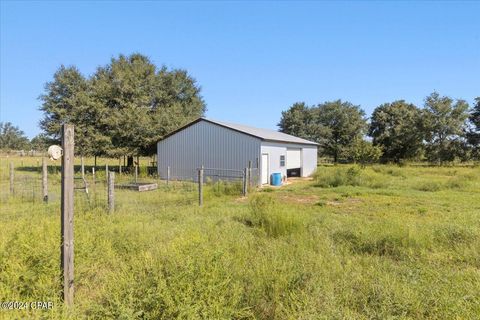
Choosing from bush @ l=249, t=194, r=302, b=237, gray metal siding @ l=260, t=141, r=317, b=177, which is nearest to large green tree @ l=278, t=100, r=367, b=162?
gray metal siding @ l=260, t=141, r=317, b=177

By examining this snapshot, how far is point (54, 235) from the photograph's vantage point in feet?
13.4

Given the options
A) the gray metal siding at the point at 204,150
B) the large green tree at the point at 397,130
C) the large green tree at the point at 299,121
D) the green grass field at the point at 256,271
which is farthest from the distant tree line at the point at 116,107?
the large green tree at the point at 397,130

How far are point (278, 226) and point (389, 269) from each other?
2.17 m

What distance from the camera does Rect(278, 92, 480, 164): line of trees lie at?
127ft

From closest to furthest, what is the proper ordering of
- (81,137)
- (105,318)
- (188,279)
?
1. (105,318)
2. (188,279)
3. (81,137)

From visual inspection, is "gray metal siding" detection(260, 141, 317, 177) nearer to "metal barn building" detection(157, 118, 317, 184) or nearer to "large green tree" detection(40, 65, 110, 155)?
"metal barn building" detection(157, 118, 317, 184)

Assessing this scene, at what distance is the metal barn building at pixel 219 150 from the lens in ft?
58.2

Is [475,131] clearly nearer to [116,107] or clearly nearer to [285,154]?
[285,154]

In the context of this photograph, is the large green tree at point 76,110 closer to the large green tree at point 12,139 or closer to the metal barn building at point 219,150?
the metal barn building at point 219,150

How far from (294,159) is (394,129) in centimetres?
2641

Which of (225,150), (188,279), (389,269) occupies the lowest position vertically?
(389,269)

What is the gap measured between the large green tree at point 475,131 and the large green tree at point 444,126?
50.8 inches

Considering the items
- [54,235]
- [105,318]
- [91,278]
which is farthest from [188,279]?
[54,235]

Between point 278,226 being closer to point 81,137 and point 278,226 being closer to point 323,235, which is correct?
point 323,235
